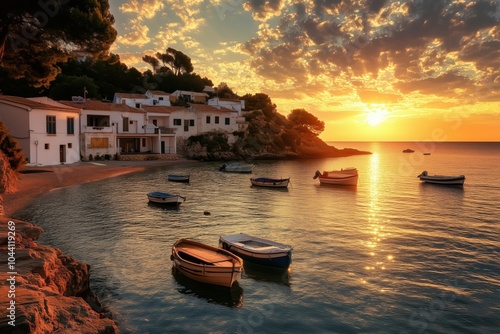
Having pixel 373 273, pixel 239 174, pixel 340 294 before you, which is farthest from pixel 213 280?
pixel 239 174

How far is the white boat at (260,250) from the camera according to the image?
16828 millimetres

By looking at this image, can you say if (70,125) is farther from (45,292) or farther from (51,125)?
(45,292)

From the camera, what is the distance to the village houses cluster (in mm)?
46375

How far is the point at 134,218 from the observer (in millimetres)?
27062

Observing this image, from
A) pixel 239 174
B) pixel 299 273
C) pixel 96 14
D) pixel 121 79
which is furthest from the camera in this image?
pixel 121 79

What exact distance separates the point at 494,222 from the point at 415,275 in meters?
17.1

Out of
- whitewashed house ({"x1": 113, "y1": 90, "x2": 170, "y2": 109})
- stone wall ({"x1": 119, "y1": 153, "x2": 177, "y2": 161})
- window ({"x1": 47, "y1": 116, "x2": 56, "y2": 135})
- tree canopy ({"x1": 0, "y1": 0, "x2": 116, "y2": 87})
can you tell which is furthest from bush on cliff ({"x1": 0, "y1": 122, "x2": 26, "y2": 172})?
whitewashed house ({"x1": 113, "y1": 90, "x2": 170, "y2": 109})

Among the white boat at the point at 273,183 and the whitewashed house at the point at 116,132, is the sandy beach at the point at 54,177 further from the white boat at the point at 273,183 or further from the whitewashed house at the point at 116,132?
the white boat at the point at 273,183

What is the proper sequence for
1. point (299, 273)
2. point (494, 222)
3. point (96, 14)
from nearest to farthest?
point (299, 273)
point (96, 14)
point (494, 222)

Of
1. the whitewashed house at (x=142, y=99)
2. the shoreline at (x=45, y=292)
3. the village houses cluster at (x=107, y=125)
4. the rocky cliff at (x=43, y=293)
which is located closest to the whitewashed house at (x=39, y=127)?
the village houses cluster at (x=107, y=125)

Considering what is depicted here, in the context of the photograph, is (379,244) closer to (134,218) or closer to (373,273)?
(373,273)

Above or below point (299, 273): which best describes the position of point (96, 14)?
above

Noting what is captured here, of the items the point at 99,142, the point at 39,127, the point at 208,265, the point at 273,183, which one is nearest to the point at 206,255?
the point at 208,265

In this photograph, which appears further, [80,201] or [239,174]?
[239,174]
